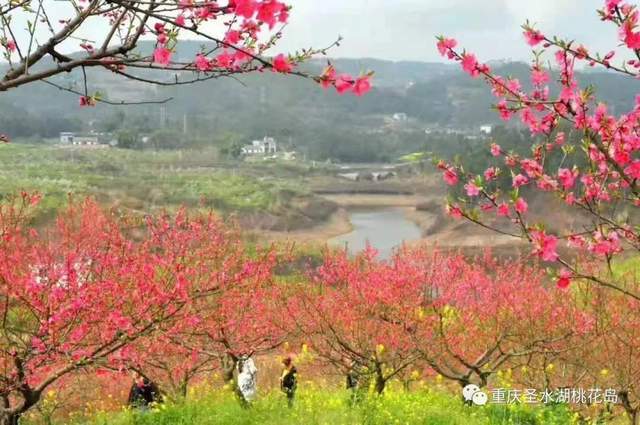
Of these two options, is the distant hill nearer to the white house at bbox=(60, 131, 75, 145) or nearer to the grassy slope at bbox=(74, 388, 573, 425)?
the white house at bbox=(60, 131, 75, 145)

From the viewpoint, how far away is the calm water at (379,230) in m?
52.1

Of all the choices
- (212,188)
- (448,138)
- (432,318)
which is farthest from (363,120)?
(432,318)

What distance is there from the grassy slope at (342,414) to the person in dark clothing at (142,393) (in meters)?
0.35

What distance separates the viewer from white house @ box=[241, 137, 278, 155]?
9356 centimetres

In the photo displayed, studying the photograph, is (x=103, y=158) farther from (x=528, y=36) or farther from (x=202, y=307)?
(x=528, y=36)

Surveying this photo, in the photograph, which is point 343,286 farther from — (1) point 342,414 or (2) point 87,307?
(2) point 87,307

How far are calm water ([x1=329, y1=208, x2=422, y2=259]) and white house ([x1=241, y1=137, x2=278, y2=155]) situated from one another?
2456cm

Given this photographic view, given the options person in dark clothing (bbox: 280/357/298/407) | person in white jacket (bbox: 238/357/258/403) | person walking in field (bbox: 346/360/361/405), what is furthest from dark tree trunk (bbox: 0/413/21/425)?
person walking in field (bbox: 346/360/361/405)

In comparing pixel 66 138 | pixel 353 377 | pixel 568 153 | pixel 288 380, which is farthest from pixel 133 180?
pixel 568 153

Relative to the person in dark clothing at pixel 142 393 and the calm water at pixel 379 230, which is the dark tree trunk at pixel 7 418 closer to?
the person in dark clothing at pixel 142 393

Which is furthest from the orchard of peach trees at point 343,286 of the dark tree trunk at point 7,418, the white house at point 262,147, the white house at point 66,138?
the white house at point 262,147

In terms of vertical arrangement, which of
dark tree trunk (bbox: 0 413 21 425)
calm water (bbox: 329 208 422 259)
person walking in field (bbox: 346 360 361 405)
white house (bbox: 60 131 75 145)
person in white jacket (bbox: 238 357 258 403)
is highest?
white house (bbox: 60 131 75 145)

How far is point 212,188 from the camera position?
2414 inches

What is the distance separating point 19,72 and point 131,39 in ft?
1.96
